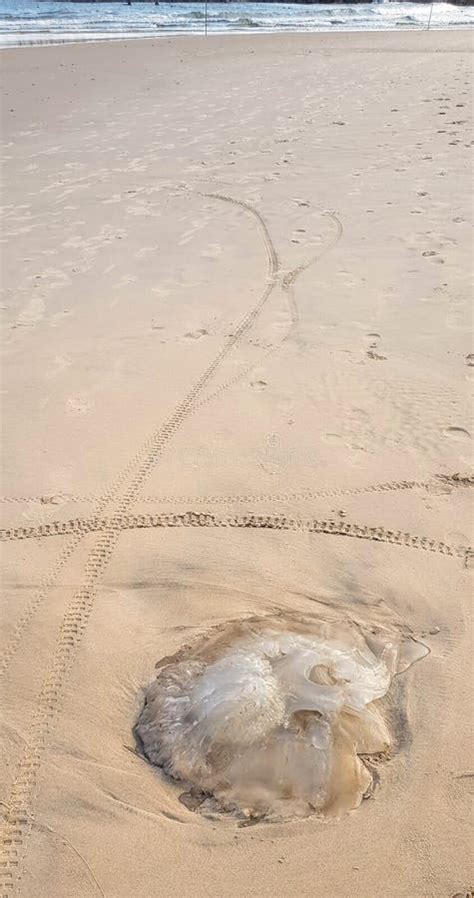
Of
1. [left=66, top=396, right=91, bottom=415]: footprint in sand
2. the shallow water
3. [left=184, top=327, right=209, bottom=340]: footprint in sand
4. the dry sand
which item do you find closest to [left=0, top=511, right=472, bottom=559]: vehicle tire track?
the dry sand

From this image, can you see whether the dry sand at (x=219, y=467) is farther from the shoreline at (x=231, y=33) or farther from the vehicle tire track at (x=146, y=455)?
the shoreline at (x=231, y=33)

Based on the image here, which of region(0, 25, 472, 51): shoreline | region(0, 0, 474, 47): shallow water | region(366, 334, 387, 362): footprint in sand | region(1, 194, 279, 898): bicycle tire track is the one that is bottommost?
region(1, 194, 279, 898): bicycle tire track

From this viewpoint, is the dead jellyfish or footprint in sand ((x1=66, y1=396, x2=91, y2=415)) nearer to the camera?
the dead jellyfish

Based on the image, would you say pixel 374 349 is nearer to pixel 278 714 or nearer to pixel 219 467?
pixel 219 467

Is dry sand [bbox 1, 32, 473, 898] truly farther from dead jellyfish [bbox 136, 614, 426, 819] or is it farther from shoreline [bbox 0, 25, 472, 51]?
shoreline [bbox 0, 25, 472, 51]

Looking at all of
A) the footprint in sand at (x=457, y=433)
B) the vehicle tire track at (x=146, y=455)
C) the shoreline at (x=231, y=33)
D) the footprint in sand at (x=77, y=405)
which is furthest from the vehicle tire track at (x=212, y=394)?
Answer: the shoreline at (x=231, y=33)

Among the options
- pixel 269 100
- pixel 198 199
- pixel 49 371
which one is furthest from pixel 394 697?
pixel 269 100
